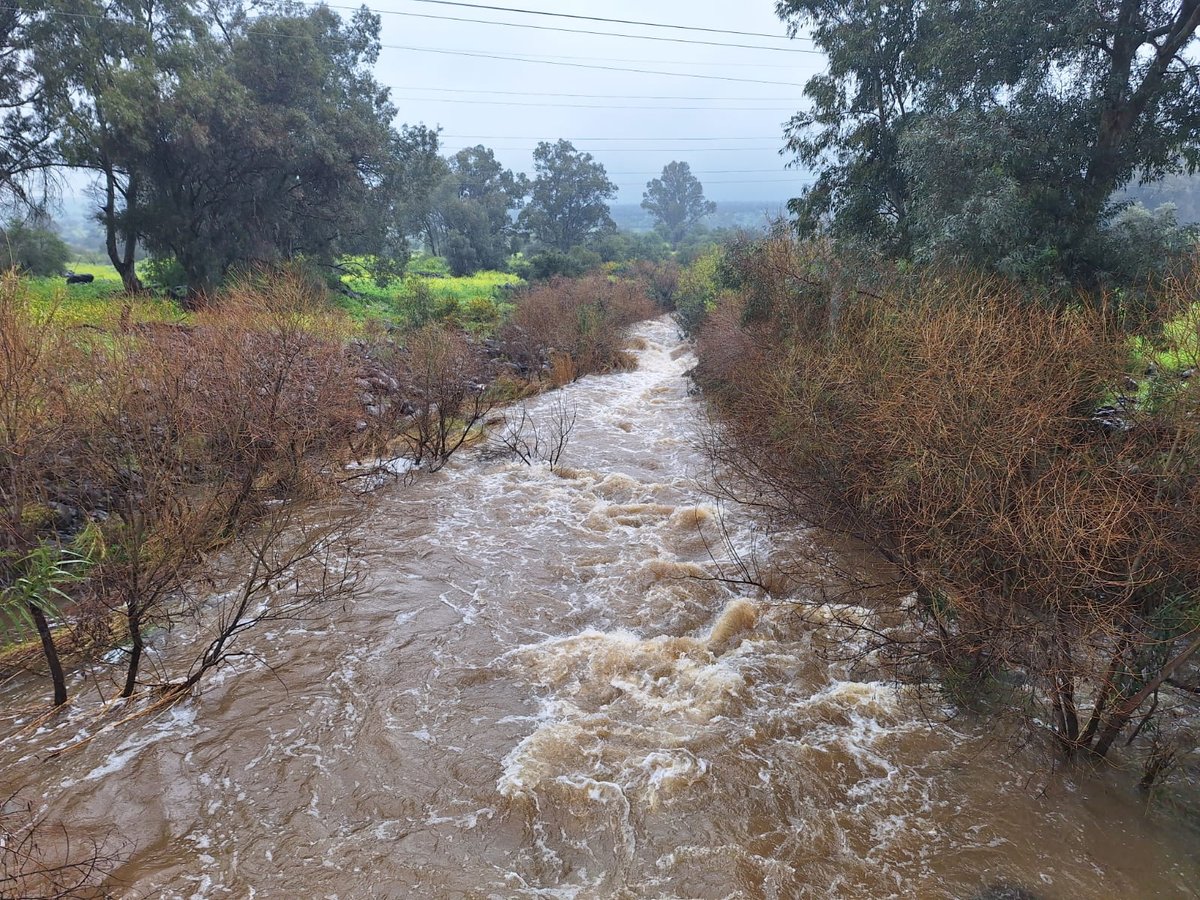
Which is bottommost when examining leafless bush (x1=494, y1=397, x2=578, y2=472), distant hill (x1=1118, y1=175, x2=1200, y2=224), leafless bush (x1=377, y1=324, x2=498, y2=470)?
leafless bush (x1=494, y1=397, x2=578, y2=472)

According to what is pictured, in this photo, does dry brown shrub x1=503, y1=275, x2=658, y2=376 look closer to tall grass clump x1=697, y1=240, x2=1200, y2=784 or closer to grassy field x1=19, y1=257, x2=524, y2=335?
grassy field x1=19, y1=257, x2=524, y2=335

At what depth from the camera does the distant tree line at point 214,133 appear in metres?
16.8

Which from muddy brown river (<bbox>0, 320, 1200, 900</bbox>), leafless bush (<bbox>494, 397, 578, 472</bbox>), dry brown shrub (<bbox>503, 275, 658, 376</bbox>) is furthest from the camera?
dry brown shrub (<bbox>503, 275, 658, 376</bbox>)

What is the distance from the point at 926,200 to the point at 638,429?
7876 mm

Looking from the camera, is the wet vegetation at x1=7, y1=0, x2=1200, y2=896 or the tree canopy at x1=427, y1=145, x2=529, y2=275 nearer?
the wet vegetation at x1=7, y1=0, x2=1200, y2=896

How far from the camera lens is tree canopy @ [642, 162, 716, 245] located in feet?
305

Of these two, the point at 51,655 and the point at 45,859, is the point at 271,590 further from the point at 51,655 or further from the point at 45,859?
the point at 45,859

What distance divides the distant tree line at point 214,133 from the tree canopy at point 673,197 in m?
70.7

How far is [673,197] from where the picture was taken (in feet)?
310

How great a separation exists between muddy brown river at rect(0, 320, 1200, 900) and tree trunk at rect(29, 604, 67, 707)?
0.23 m

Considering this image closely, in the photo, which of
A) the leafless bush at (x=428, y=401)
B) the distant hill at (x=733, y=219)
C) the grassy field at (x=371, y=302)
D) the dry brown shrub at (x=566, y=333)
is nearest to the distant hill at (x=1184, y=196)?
the distant hill at (x=733, y=219)

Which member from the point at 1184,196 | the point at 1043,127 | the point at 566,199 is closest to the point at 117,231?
the point at 1043,127

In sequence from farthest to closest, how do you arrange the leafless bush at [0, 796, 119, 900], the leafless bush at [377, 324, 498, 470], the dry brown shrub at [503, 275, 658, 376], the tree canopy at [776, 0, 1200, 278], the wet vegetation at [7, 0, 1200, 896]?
the dry brown shrub at [503, 275, 658, 376], the leafless bush at [377, 324, 498, 470], the tree canopy at [776, 0, 1200, 278], the wet vegetation at [7, 0, 1200, 896], the leafless bush at [0, 796, 119, 900]

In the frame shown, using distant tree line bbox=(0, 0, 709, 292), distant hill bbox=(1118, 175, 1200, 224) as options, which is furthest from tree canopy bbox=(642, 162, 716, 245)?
distant tree line bbox=(0, 0, 709, 292)
